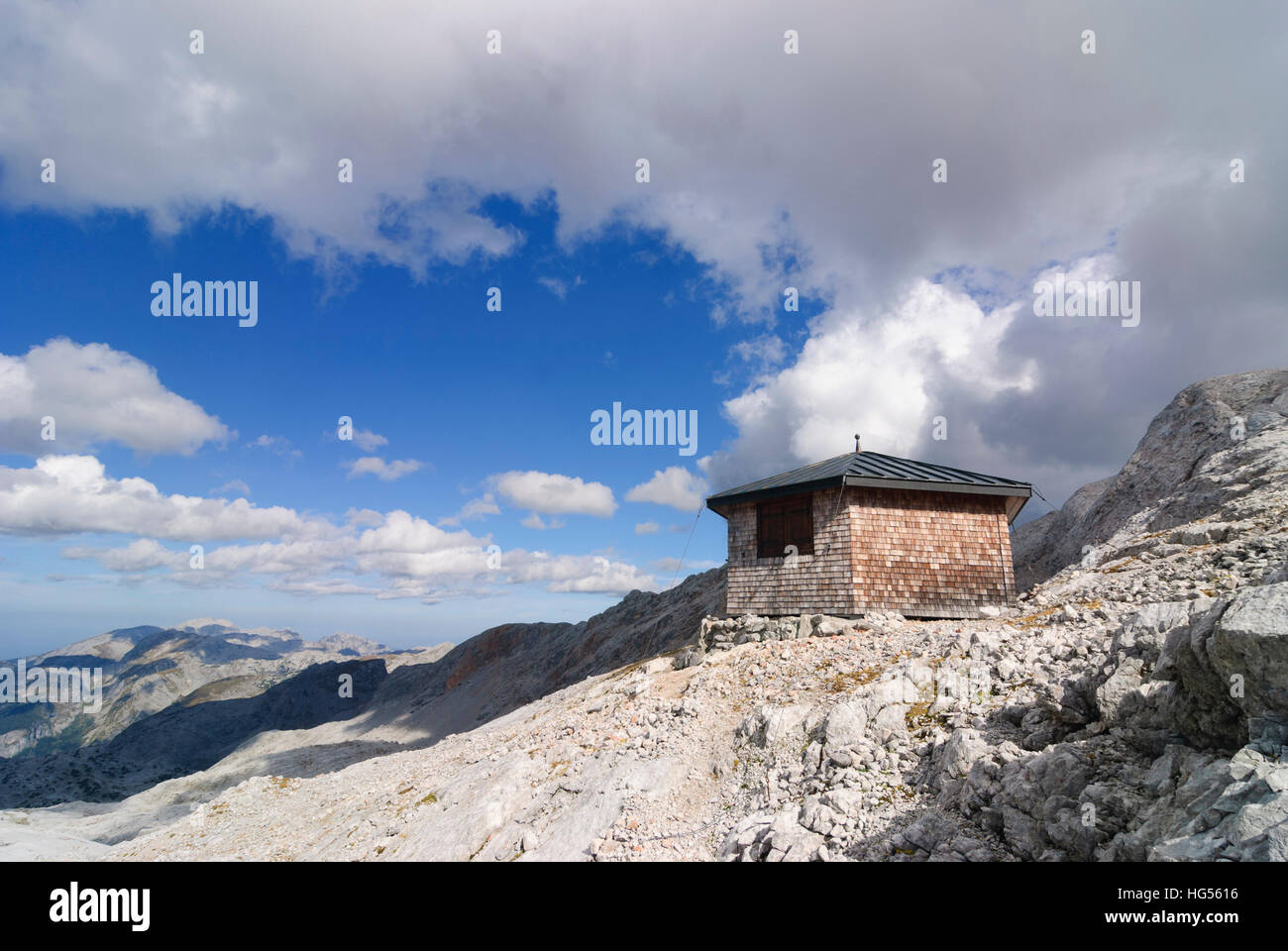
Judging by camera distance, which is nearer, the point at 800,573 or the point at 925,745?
the point at 925,745

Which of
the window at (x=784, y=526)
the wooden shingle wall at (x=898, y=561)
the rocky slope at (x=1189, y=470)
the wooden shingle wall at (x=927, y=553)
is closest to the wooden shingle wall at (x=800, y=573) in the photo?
the wooden shingle wall at (x=898, y=561)

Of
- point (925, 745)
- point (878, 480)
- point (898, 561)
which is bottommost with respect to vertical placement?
point (925, 745)

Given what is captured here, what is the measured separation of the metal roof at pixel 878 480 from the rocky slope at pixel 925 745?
3.46m

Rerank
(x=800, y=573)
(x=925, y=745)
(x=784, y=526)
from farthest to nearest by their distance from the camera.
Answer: (x=784, y=526)
(x=800, y=573)
(x=925, y=745)

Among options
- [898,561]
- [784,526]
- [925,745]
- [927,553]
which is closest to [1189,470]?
[927,553]

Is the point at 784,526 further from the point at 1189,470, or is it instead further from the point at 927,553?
the point at 1189,470

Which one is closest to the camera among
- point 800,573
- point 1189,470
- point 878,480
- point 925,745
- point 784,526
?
point 925,745

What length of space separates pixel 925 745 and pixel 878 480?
10620mm

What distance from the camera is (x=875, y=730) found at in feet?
33.2

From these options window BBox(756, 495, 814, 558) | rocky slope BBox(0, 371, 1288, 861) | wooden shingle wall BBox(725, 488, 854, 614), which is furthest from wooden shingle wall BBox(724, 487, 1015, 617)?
rocky slope BBox(0, 371, 1288, 861)

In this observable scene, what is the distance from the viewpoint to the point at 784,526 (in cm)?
2034

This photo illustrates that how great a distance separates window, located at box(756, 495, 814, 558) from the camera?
19703 mm
